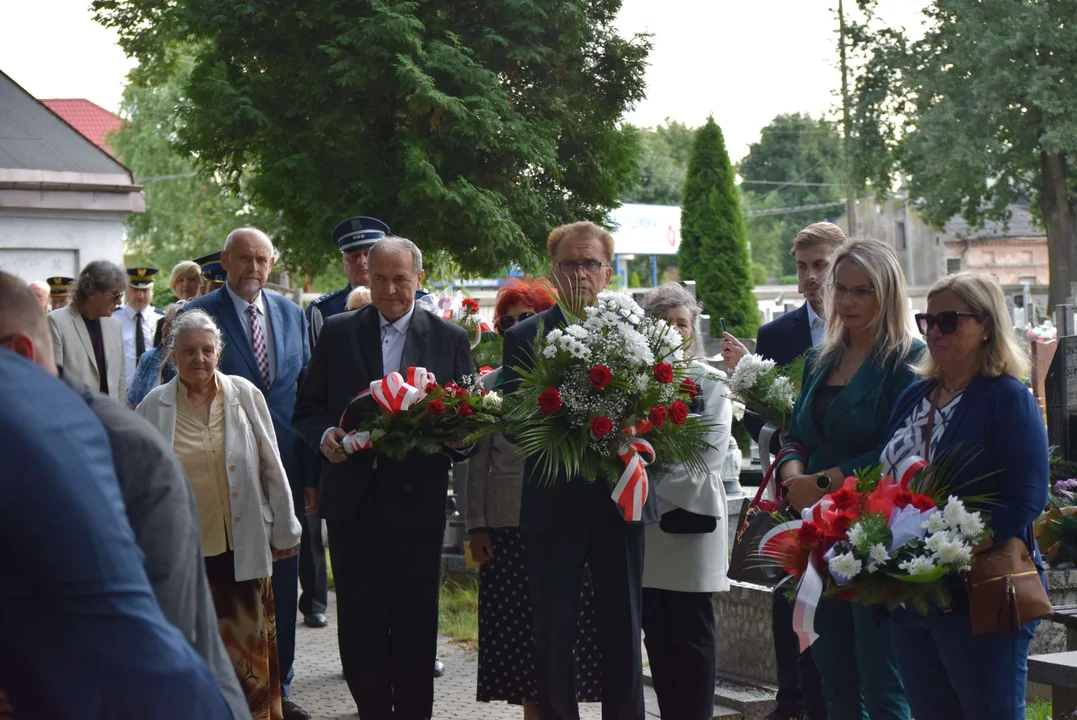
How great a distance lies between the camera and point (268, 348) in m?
6.91

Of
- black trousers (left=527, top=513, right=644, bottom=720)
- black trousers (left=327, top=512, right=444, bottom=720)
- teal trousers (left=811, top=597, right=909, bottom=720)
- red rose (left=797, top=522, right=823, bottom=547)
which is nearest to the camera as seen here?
red rose (left=797, top=522, right=823, bottom=547)

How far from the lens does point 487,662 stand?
6094 mm

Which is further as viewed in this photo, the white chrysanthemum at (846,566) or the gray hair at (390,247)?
the gray hair at (390,247)

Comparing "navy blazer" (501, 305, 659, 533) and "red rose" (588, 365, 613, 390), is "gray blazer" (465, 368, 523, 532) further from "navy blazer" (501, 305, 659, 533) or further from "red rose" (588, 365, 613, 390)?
"red rose" (588, 365, 613, 390)

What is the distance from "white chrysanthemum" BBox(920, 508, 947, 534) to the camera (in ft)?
13.1

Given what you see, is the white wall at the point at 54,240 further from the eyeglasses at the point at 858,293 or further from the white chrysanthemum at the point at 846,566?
the white chrysanthemum at the point at 846,566

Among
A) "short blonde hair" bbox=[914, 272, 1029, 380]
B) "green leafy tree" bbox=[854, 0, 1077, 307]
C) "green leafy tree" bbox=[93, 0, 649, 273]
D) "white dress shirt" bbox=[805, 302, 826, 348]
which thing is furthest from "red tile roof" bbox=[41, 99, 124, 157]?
"short blonde hair" bbox=[914, 272, 1029, 380]

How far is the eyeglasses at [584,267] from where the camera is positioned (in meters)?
5.41

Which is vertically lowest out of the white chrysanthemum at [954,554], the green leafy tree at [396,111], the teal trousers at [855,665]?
the teal trousers at [855,665]

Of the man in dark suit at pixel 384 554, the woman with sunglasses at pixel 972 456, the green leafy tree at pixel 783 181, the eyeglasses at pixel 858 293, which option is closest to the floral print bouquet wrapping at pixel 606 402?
the eyeglasses at pixel 858 293

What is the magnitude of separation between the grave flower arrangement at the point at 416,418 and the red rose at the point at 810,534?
1.55m

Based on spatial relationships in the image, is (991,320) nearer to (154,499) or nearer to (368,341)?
(368,341)

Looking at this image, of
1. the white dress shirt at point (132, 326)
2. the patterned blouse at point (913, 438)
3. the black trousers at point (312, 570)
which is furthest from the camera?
the white dress shirt at point (132, 326)

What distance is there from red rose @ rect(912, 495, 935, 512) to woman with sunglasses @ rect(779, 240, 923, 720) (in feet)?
1.77
